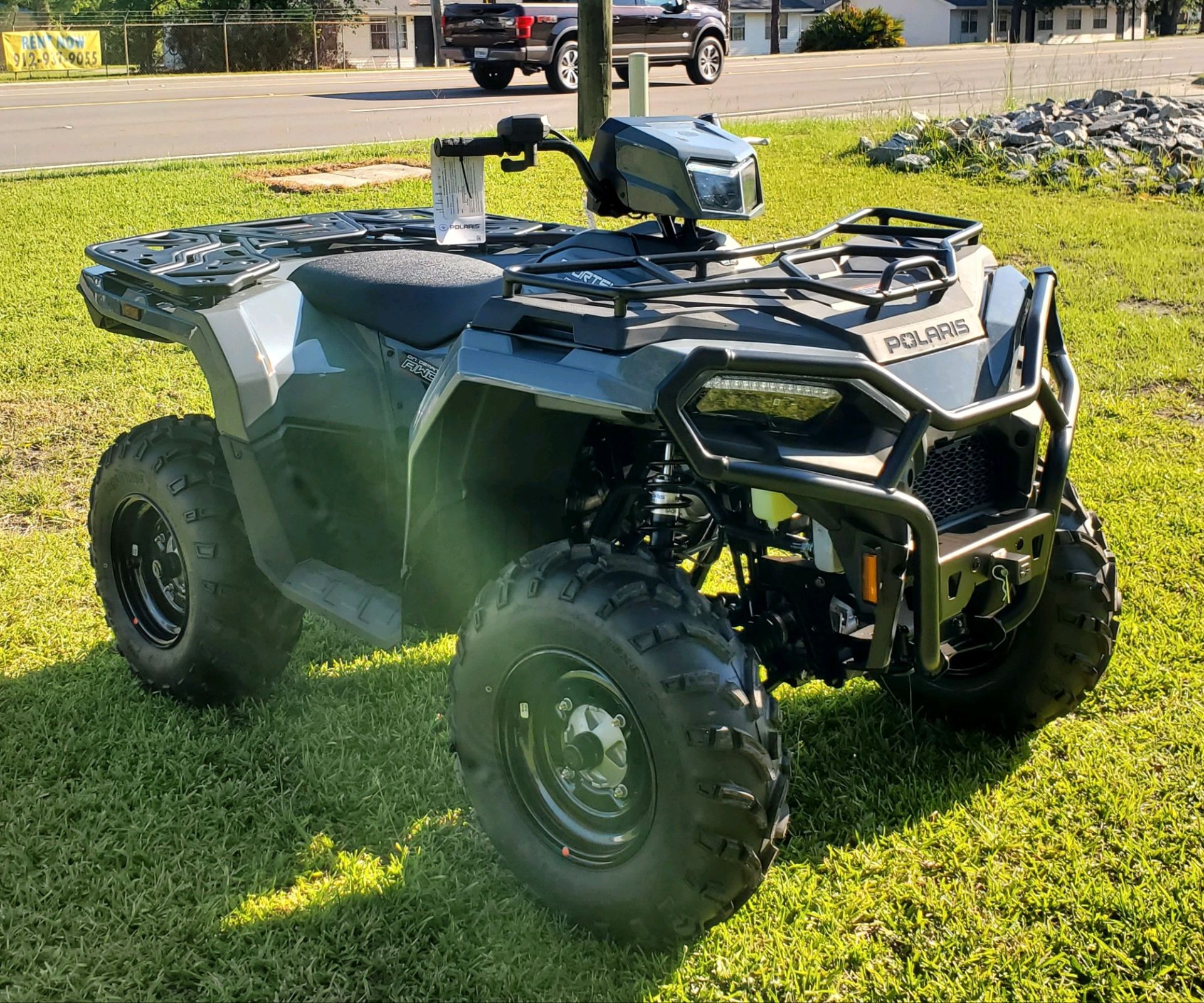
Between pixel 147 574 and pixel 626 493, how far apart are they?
5.89 ft

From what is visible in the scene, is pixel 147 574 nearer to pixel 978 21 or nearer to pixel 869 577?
pixel 869 577

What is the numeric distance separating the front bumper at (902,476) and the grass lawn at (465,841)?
2.47 feet

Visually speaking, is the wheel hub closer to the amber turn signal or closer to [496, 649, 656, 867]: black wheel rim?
[496, 649, 656, 867]: black wheel rim

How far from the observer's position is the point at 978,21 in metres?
65.0

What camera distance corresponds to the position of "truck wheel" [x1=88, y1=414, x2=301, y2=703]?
11.4 feet

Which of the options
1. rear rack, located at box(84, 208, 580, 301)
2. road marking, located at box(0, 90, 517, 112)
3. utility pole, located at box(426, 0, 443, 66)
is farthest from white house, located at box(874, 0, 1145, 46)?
rear rack, located at box(84, 208, 580, 301)

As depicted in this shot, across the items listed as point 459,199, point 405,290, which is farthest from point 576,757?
point 459,199

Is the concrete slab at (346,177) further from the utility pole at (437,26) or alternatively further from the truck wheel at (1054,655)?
the utility pole at (437,26)

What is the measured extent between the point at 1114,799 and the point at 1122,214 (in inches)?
315

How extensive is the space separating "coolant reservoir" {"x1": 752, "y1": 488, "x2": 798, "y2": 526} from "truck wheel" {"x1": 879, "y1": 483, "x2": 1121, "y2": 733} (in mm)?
1000

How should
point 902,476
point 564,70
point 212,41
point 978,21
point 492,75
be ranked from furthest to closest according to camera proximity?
point 978,21 < point 212,41 < point 492,75 < point 564,70 < point 902,476

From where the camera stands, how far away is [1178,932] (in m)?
2.73

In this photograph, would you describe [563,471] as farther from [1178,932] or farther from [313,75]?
[313,75]

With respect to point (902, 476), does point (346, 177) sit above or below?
above
